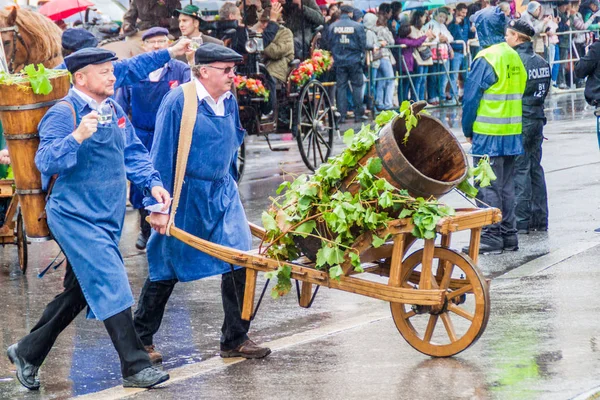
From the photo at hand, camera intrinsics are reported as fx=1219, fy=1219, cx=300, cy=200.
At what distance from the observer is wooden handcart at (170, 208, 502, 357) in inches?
251

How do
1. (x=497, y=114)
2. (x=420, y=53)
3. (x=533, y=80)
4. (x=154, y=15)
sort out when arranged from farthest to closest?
(x=420, y=53)
(x=154, y=15)
(x=533, y=80)
(x=497, y=114)

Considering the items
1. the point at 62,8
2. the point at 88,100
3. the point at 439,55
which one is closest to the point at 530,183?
the point at 88,100

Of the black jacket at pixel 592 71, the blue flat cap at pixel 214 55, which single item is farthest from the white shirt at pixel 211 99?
the black jacket at pixel 592 71

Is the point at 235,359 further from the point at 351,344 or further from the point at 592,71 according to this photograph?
the point at 592,71

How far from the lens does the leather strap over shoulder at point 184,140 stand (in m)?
6.80

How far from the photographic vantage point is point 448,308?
659 cm

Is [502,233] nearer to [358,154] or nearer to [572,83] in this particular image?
[358,154]

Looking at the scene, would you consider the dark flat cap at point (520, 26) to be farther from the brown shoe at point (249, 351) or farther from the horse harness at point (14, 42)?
the brown shoe at point (249, 351)

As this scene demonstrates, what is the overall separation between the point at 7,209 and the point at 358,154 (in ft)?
15.2

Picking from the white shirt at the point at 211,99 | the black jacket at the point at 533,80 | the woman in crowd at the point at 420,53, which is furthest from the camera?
the woman in crowd at the point at 420,53

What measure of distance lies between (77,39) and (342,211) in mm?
3813

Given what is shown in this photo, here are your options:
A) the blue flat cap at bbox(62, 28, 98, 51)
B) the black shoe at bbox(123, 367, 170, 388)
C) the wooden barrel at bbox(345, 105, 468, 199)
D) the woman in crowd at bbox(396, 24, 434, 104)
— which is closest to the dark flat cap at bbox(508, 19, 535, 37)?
the blue flat cap at bbox(62, 28, 98, 51)

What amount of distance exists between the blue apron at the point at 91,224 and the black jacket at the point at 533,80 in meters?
4.94

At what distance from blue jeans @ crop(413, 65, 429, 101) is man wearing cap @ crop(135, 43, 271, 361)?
57.4ft
